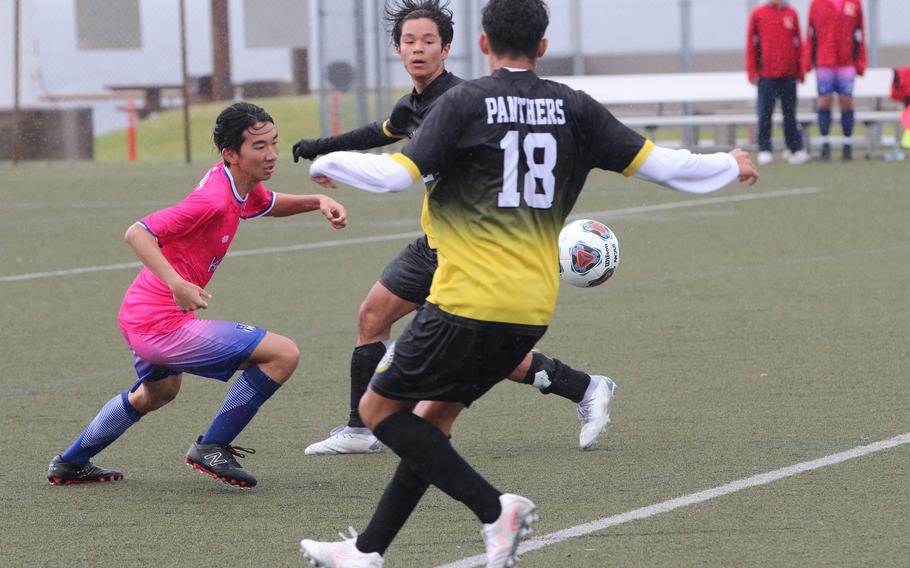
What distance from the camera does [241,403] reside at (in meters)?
5.81

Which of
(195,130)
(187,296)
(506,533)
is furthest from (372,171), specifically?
(195,130)

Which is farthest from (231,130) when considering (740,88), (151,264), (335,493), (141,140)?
(141,140)

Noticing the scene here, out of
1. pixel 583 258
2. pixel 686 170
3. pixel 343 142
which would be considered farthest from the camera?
pixel 583 258

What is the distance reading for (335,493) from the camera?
578cm

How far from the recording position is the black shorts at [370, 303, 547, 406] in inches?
172

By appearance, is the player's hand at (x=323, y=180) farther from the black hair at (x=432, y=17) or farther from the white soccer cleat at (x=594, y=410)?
the white soccer cleat at (x=594, y=410)

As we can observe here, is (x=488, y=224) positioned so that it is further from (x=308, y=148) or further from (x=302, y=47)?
(x=302, y=47)

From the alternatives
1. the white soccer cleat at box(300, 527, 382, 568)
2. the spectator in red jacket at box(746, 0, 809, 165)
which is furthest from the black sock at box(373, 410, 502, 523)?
the spectator in red jacket at box(746, 0, 809, 165)

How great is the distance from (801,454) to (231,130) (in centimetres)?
243

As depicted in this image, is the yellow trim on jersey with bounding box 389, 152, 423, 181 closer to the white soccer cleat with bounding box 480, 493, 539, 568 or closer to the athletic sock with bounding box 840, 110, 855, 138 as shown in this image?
the white soccer cleat with bounding box 480, 493, 539, 568

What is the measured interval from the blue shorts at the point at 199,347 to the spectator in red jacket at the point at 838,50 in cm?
1722

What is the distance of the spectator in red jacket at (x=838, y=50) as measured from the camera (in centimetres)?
2175

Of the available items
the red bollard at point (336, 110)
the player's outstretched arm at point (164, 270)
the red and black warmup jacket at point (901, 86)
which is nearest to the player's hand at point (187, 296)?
the player's outstretched arm at point (164, 270)

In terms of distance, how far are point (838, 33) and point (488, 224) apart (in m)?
18.4
